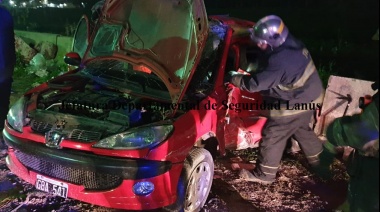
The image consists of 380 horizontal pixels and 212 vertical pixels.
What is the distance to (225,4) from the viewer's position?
11805 mm

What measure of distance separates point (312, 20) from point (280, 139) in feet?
24.3

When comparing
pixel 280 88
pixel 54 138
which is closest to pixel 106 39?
pixel 54 138

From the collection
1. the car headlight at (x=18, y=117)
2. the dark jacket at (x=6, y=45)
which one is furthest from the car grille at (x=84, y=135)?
the dark jacket at (x=6, y=45)

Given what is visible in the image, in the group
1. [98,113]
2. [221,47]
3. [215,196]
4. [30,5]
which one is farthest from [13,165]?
[30,5]

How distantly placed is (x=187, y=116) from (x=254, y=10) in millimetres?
8545

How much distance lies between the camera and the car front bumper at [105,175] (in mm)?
2570

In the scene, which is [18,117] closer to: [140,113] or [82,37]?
[140,113]

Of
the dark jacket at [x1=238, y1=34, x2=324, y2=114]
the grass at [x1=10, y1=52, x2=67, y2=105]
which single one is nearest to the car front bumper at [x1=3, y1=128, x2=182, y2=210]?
the dark jacket at [x1=238, y1=34, x2=324, y2=114]

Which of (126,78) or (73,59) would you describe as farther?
(73,59)

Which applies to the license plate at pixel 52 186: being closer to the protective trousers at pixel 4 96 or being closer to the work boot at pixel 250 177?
the work boot at pixel 250 177

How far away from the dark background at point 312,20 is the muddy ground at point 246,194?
312 centimetres

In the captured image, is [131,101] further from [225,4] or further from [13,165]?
[225,4]

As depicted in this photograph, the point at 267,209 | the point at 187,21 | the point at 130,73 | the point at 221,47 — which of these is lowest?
the point at 267,209

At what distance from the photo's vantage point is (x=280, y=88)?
3.39 meters
